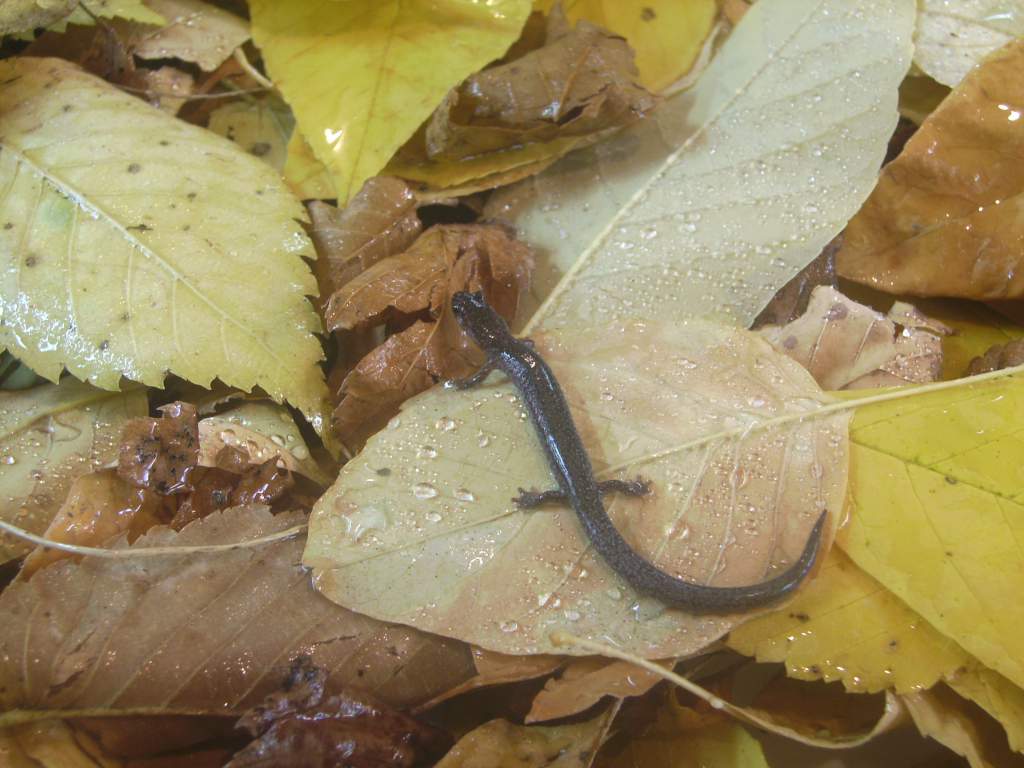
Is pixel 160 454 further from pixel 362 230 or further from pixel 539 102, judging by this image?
pixel 539 102

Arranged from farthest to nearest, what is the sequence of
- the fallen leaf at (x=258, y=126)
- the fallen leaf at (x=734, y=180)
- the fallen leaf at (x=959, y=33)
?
the fallen leaf at (x=258, y=126), the fallen leaf at (x=959, y=33), the fallen leaf at (x=734, y=180)

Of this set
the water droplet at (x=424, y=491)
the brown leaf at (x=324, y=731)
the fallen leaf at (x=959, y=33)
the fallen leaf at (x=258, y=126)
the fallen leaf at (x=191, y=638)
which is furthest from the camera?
the fallen leaf at (x=258, y=126)

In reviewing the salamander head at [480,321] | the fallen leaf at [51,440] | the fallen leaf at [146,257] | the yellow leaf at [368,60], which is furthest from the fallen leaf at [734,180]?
the fallen leaf at [51,440]

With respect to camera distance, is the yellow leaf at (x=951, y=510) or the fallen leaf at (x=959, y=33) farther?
the fallen leaf at (x=959, y=33)

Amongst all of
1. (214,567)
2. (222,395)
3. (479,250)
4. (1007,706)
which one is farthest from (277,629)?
(1007,706)

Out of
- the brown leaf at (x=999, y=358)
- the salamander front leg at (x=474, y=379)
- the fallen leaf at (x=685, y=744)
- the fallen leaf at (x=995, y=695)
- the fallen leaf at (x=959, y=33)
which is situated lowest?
the fallen leaf at (x=685, y=744)

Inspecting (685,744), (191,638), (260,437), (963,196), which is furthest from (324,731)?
(963,196)

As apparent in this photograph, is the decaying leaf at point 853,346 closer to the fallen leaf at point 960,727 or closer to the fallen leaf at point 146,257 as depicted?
the fallen leaf at point 960,727

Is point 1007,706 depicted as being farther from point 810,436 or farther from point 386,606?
point 386,606
